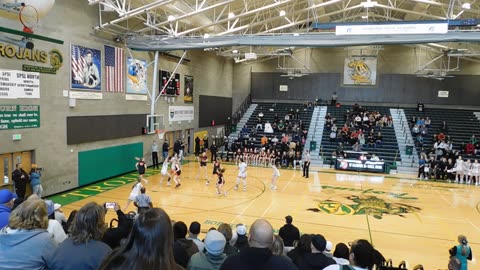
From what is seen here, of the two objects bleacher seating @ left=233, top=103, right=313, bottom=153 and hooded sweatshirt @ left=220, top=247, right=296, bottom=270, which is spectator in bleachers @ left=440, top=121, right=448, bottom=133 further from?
hooded sweatshirt @ left=220, top=247, right=296, bottom=270

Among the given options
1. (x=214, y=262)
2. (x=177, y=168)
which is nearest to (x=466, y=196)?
(x=177, y=168)

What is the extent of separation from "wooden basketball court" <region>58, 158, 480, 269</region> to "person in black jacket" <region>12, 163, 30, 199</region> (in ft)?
5.41

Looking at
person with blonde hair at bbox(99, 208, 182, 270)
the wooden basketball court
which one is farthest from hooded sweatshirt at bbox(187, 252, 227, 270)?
the wooden basketball court

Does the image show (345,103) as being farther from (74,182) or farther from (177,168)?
(74,182)

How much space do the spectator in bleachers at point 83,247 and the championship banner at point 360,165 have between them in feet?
72.2

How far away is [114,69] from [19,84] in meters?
5.68

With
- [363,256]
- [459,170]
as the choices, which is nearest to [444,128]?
[459,170]

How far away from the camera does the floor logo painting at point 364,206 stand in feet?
44.6

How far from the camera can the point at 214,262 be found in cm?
370

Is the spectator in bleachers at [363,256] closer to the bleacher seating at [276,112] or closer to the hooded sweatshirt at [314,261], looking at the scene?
the hooded sweatshirt at [314,261]

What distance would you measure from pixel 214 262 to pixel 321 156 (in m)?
23.0

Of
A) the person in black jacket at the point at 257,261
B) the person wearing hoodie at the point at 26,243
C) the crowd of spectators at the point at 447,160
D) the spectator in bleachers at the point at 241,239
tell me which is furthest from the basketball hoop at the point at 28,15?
the crowd of spectators at the point at 447,160

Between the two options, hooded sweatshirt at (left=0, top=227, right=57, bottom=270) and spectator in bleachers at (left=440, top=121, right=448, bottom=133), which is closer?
hooded sweatshirt at (left=0, top=227, right=57, bottom=270)

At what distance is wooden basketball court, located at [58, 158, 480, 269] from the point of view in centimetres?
1076
